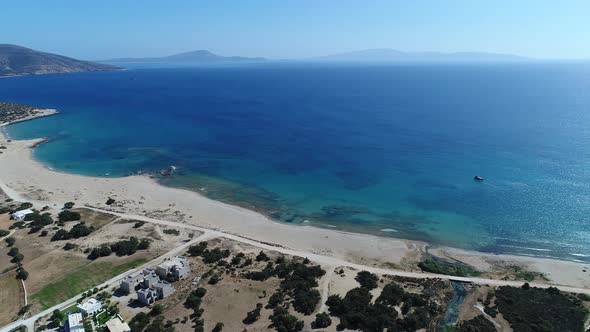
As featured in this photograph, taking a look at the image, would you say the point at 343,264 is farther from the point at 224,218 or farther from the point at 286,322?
the point at 224,218

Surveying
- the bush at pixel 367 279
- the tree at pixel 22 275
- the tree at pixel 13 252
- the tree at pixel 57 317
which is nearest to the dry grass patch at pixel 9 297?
the tree at pixel 22 275

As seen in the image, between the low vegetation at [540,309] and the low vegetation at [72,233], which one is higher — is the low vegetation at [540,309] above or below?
below

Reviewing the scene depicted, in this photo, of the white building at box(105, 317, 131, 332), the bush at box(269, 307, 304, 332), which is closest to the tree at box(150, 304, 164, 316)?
the white building at box(105, 317, 131, 332)

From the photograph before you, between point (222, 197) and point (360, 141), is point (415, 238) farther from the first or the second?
point (360, 141)

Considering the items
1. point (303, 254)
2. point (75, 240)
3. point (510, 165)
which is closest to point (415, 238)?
point (303, 254)

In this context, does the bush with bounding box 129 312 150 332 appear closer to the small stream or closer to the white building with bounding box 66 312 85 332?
the white building with bounding box 66 312 85 332

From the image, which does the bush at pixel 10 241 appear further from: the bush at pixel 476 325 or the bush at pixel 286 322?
the bush at pixel 476 325

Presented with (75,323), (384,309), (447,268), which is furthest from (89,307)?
(447,268)
